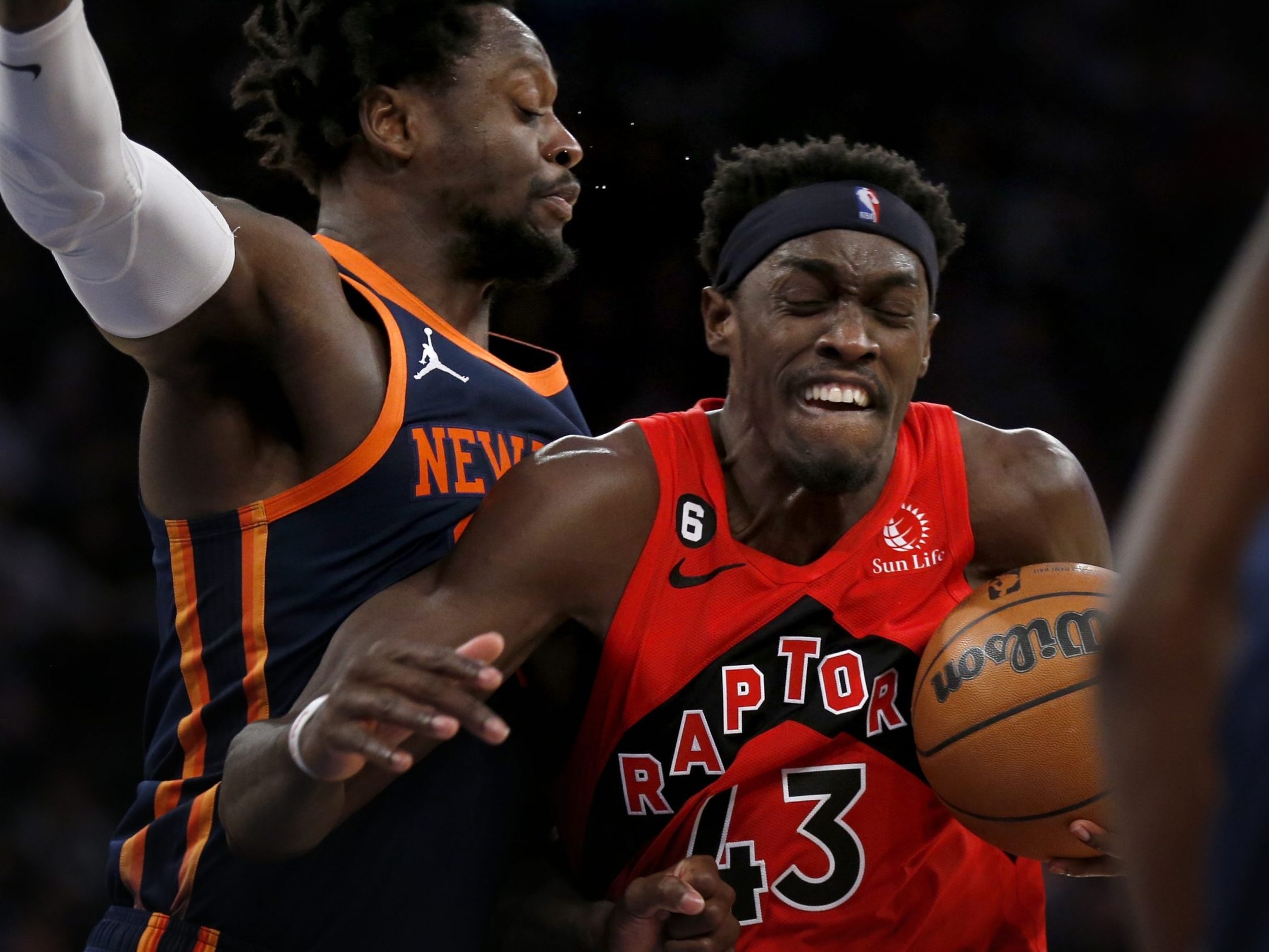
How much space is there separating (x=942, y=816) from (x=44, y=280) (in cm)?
526

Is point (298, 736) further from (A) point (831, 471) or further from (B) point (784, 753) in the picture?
(A) point (831, 471)

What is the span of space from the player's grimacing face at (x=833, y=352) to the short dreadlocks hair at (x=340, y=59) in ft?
3.20

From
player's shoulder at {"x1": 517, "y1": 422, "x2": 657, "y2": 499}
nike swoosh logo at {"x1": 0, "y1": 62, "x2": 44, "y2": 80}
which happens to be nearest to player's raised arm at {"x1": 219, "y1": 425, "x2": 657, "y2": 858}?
player's shoulder at {"x1": 517, "y1": 422, "x2": 657, "y2": 499}

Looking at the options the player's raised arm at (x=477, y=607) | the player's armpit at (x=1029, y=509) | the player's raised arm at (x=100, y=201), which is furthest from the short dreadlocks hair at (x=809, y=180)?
the player's raised arm at (x=100, y=201)

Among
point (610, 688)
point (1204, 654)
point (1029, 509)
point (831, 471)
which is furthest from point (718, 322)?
point (1204, 654)

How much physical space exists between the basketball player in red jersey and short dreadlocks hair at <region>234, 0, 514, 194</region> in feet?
3.02

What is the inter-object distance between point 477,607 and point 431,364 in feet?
2.13

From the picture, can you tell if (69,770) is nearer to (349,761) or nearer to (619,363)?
(619,363)

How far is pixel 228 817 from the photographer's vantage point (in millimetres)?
2484

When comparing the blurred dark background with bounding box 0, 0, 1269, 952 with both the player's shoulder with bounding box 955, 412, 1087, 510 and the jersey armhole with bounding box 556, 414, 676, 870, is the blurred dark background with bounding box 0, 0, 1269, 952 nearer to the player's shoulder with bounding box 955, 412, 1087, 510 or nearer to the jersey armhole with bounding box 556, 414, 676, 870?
the player's shoulder with bounding box 955, 412, 1087, 510

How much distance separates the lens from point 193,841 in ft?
9.09

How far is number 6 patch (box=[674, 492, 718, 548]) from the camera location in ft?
9.02

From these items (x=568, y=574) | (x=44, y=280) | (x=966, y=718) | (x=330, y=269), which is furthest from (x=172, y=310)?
(x=44, y=280)

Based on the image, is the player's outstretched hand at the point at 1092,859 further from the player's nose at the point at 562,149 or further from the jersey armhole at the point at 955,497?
the player's nose at the point at 562,149
